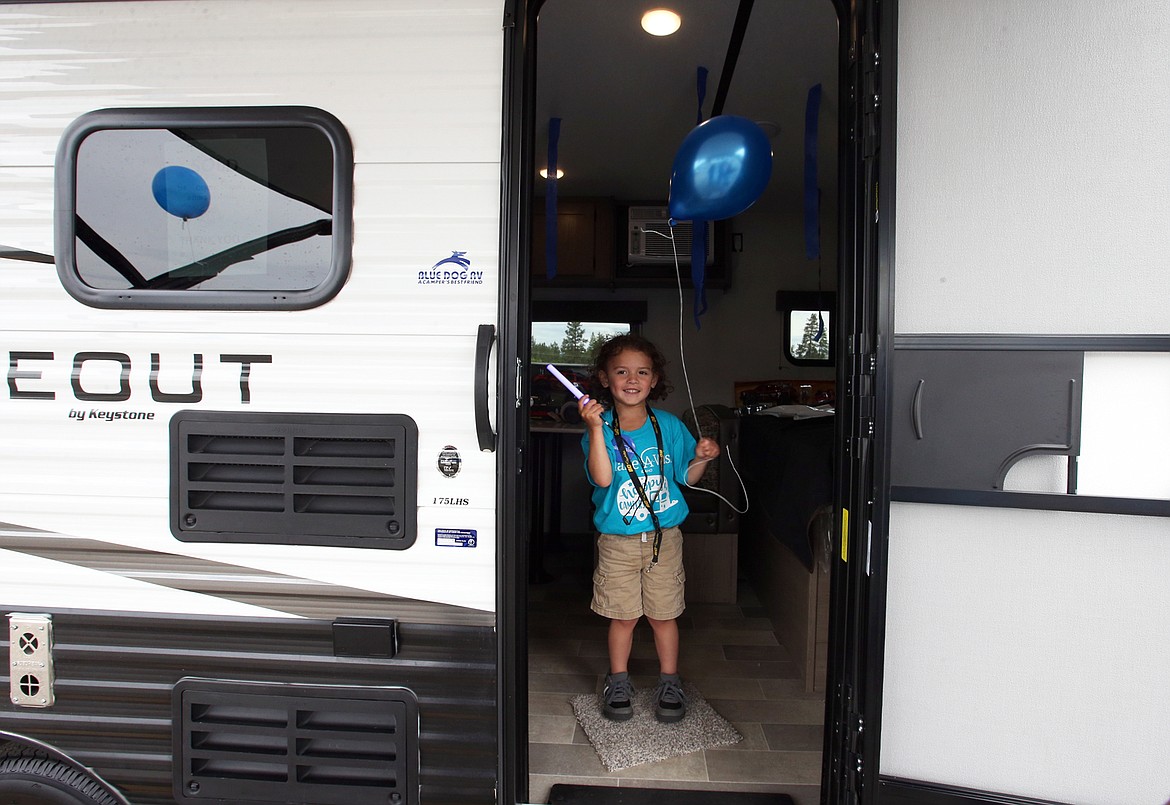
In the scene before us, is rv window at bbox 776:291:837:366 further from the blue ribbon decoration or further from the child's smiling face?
the child's smiling face

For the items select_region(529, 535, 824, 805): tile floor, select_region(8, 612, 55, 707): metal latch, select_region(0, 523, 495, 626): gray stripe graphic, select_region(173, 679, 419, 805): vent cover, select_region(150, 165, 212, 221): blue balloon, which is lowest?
select_region(529, 535, 824, 805): tile floor

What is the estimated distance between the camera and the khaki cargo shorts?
2.45 metres

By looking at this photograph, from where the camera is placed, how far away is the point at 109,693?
1623 millimetres

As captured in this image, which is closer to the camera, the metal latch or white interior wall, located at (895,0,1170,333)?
Result: white interior wall, located at (895,0,1170,333)

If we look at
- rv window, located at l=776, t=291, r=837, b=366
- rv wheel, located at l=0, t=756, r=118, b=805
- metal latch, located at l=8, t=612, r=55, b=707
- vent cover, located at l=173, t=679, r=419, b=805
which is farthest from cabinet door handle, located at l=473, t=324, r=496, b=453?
rv window, located at l=776, t=291, r=837, b=366

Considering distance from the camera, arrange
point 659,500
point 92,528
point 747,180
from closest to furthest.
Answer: point 92,528
point 747,180
point 659,500

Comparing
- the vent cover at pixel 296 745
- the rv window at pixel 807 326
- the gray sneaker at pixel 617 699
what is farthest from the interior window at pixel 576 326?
the vent cover at pixel 296 745

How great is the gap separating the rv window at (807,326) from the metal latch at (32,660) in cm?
511

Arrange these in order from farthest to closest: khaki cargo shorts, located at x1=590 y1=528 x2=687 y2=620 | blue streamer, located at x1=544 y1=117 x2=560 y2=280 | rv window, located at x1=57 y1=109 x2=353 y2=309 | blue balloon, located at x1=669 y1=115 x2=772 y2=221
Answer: blue streamer, located at x1=544 y1=117 x2=560 y2=280, khaki cargo shorts, located at x1=590 y1=528 x2=687 y2=620, blue balloon, located at x1=669 y1=115 x2=772 y2=221, rv window, located at x1=57 y1=109 x2=353 y2=309

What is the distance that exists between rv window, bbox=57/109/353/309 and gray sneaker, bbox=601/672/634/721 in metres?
1.82

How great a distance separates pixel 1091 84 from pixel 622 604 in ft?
6.92

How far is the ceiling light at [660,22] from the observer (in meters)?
2.63

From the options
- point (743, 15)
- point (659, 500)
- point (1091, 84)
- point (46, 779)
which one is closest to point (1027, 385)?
point (1091, 84)

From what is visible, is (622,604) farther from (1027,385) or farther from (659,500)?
(1027,385)
